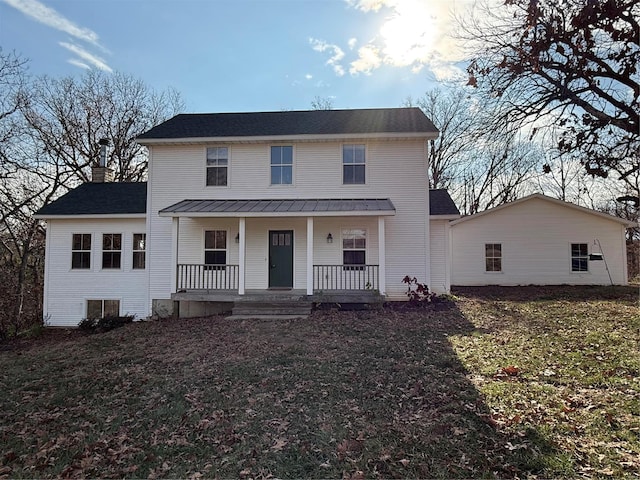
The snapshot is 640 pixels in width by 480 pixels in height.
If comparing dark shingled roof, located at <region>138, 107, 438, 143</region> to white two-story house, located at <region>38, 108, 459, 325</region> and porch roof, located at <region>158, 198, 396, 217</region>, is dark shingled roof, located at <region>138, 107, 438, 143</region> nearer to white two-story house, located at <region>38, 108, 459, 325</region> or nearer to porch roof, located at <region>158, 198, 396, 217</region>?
white two-story house, located at <region>38, 108, 459, 325</region>

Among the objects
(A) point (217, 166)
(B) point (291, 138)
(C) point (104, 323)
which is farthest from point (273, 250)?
(C) point (104, 323)

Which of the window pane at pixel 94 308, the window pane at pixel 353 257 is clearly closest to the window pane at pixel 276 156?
the window pane at pixel 353 257

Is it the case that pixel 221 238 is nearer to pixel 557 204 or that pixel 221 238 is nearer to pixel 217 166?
pixel 217 166

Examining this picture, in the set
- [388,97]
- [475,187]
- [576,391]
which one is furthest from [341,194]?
[475,187]

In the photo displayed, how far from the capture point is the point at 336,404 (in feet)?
16.2

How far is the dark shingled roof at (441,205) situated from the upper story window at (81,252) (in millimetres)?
12509

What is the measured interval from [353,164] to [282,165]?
2489 millimetres

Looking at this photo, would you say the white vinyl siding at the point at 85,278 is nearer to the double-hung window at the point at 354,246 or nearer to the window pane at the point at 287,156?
the window pane at the point at 287,156

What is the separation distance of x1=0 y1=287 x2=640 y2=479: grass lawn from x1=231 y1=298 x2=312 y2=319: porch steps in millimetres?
1951

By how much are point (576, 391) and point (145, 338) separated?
9105 mm

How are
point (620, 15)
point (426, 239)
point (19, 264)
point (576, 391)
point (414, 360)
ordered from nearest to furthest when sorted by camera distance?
point (576, 391) < point (620, 15) < point (414, 360) < point (426, 239) < point (19, 264)

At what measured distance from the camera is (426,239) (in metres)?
12.6

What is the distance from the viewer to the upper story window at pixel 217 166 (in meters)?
13.3

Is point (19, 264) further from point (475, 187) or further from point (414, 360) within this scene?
point (475, 187)
